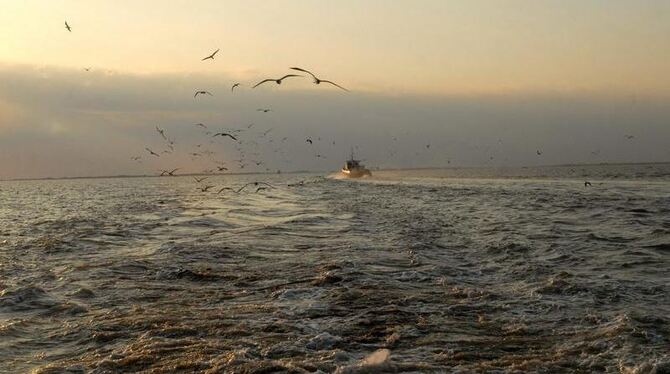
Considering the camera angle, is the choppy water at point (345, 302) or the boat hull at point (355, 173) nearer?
the choppy water at point (345, 302)

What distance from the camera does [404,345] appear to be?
6.74 meters

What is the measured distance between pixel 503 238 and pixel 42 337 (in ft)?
41.2

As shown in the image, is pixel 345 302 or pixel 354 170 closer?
pixel 345 302

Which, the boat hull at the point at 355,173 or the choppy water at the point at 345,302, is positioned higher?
the choppy water at the point at 345,302

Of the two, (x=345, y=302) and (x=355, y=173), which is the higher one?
(x=345, y=302)

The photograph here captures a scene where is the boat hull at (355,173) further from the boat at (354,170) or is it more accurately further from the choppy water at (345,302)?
the choppy water at (345,302)

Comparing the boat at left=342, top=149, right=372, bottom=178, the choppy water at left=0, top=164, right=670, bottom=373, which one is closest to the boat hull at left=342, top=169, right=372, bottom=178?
the boat at left=342, top=149, right=372, bottom=178

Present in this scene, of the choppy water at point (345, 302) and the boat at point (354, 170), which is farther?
the boat at point (354, 170)

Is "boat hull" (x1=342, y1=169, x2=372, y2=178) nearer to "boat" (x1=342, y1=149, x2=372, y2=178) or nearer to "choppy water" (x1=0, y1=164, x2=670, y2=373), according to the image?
"boat" (x1=342, y1=149, x2=372, y2=178)

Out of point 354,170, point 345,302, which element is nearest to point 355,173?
point 354,170

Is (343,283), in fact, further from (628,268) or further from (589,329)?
(628,268)

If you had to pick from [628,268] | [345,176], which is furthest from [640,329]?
[345,176]

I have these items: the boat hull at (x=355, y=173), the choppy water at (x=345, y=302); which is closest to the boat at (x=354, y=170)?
the boat hull at (x=355, y=173)

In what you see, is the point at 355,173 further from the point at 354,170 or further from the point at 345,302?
the point at 345,302
